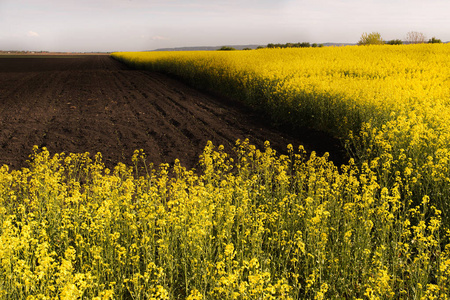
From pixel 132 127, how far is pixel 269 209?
24.8 ft

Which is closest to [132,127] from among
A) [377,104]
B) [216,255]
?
[377,104]

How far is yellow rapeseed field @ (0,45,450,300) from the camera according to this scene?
3.88m

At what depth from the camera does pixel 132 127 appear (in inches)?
480

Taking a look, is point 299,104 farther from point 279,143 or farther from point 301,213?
point 301,213

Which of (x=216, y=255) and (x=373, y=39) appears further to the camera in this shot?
(x=373, y=39)

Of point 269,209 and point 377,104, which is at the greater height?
point 377,104

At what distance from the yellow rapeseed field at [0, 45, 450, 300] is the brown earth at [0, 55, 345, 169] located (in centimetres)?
59

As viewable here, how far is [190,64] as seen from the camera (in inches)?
1000

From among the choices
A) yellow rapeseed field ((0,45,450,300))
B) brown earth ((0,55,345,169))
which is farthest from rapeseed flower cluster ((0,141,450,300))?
brown earth ((0,55,345,169))

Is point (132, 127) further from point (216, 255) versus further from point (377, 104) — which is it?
point (216, 255)

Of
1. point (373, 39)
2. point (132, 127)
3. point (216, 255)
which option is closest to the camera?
point (216, 255)

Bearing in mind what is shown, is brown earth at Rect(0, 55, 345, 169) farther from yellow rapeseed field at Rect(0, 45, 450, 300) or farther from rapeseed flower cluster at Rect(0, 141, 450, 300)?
rapeseed flower cluster at Rect(0, 141, 450, 300)

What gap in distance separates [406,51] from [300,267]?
20.7m

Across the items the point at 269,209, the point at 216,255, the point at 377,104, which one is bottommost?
the point at 216,255
